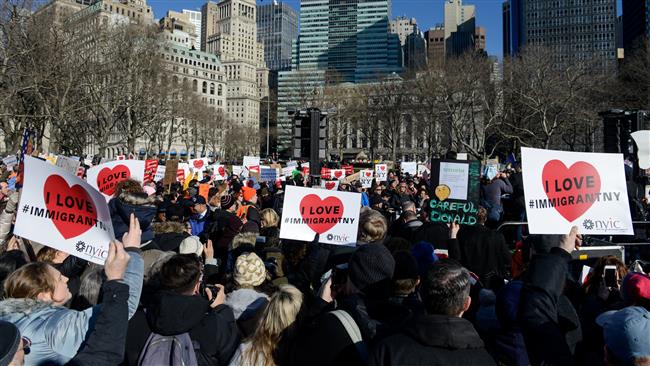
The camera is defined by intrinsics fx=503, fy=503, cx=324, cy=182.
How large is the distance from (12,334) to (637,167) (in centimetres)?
1148

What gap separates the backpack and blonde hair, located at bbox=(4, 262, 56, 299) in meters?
0.77

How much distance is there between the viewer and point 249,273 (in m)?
3.92

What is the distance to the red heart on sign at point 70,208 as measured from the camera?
356 cm

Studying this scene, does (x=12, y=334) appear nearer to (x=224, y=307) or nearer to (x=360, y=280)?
(x=224, y=307)

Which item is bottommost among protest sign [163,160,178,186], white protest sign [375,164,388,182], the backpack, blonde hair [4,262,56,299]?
the backpack

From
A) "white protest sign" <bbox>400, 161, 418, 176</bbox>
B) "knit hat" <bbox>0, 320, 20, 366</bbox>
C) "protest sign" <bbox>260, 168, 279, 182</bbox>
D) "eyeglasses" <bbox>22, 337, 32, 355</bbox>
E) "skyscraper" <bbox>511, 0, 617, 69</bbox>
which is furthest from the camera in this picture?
"skyscraper" <bbox>511, 0, 617, 69</bbox>

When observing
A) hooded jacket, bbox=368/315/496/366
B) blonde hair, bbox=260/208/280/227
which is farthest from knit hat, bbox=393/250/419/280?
blonde hair, bbox=260/208/280/227

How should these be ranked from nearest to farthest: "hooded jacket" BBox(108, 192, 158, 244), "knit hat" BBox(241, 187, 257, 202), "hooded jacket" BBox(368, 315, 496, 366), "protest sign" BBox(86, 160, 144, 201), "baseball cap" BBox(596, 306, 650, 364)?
1. "hooded jacket" BBox(368, 315, 496, 366)
2. "baseball cap" BBox(596, 306, 650, 364)
3. "hooded jacket" BBox(108, 192, 158, 244)
4. "protest sign" BBox(86, 160, 144, 201)
5. "knit hat" BBox(241, 187, 257, 202)

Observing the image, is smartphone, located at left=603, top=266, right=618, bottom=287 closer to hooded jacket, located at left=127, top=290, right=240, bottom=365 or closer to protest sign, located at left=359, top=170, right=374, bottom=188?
hooded jacket, located at left=127, top=290, right=240, bottom=365

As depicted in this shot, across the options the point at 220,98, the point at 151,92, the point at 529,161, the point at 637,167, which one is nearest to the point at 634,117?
the point at 637,167

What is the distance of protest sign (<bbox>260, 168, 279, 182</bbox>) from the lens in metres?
18.0

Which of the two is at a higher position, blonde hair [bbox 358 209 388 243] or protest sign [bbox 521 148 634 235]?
protest sign [bbox 521 148 634 235]

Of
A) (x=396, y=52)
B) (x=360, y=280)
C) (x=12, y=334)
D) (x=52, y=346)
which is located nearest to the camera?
(x=12, y=334)

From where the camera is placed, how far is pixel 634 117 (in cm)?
1109
